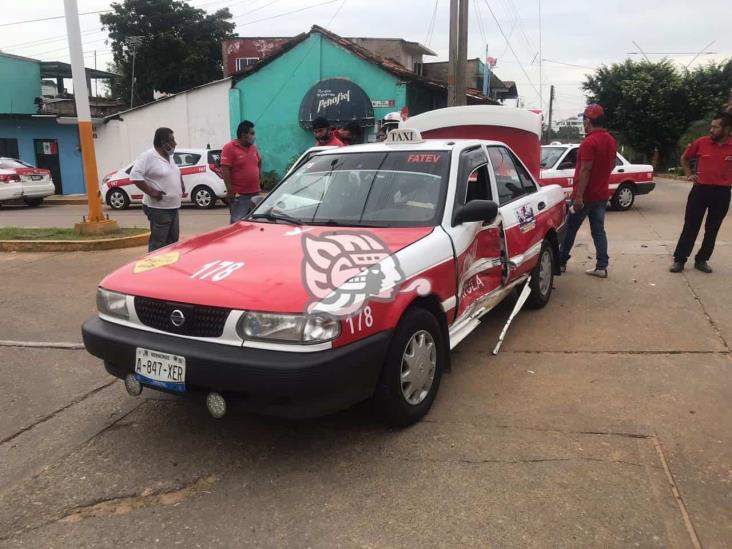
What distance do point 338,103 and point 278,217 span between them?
15483 millimetres

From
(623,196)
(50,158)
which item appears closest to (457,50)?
(623,196)

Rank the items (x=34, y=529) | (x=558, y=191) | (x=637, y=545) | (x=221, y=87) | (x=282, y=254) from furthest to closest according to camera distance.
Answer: (x=221, y=87), (x=558, y=191), (x=282, y=254), (x=34, y=529), (x=637, y=545)

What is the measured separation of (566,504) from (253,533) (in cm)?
134

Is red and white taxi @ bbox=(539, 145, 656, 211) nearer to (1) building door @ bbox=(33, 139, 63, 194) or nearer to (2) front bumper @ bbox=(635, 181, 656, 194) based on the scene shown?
(2) front bumper @ bbox=(635, 181, 656, 194)

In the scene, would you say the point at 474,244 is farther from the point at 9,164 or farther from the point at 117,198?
the point at 9,164

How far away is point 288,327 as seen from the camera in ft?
8.68

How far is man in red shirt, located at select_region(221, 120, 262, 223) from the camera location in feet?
22.4

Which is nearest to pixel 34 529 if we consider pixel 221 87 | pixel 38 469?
pixel 38 469

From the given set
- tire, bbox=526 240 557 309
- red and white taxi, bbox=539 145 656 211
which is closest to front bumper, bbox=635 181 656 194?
red and white taxi, bbox=539 145 656 211

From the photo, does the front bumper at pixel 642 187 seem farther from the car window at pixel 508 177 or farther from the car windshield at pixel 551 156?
the car window at pixel 508 177

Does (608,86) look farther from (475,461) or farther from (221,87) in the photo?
(475,461)

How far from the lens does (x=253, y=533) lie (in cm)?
243

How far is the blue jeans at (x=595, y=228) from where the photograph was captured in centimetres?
648

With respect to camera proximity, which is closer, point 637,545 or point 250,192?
point 637,545
